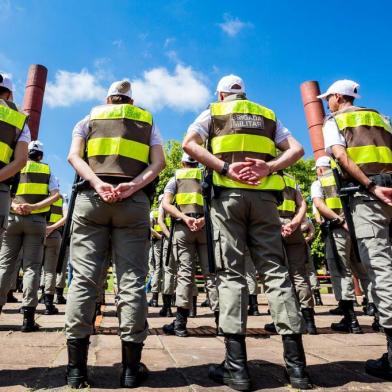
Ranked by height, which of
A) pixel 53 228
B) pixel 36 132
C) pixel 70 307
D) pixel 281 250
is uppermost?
pixel 36 132

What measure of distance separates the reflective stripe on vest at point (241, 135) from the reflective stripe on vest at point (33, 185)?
301 cm

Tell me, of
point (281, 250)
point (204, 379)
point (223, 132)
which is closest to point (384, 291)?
point (281, 250)

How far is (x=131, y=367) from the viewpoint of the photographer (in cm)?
246

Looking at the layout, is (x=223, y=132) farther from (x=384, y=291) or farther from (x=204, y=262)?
(x=204, y=262)

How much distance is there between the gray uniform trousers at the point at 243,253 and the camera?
2.60 meters

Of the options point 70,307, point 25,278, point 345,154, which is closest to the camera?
point 70,307

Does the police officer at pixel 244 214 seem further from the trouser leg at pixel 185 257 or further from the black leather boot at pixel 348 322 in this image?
the black leather boot at pixel 348 322

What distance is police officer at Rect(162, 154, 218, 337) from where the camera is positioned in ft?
15.7

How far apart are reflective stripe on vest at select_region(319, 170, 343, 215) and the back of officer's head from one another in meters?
3.52

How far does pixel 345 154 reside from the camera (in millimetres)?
3143

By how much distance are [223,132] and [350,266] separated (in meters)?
3.45

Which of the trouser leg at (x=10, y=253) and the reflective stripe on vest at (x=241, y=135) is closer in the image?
the reflective stripe on vest at (x=241, y=135)

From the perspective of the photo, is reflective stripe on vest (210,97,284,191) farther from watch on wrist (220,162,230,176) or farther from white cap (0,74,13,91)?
white cap (0,74,13,91)

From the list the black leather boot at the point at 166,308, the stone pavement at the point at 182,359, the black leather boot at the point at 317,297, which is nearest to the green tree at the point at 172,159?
the black leather boot at the point at 317,297
